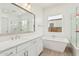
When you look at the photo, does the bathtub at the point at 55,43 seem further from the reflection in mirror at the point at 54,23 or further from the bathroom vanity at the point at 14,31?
the bathroom vanity at the point at 14,31

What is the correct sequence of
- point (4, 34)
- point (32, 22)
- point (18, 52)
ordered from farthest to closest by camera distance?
point (32, 22) → point (4, 34) → point (18, 52)

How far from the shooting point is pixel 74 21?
2.56 meters

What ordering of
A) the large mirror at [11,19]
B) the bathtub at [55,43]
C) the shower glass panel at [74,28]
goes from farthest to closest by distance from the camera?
1. the bathtub at [55,43]
2. the shower glass panel at [74,28]
3. the large mirror at [11,19]

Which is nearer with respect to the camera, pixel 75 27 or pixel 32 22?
pixel 75 27

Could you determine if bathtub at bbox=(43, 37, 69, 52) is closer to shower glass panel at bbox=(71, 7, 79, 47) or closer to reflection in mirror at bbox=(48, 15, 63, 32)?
shower glass panel at bbox=(71, 7, 79, 47)

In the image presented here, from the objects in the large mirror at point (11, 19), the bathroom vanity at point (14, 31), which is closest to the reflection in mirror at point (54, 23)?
the bathroom vanity at point (14, 31)

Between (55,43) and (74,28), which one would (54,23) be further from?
(55,43)

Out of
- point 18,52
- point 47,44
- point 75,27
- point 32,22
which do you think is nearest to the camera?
point 18,52

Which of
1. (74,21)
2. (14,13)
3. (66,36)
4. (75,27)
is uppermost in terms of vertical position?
(14,13)

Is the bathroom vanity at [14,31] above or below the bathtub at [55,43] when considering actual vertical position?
above

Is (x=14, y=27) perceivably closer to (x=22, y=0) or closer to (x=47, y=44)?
(x=47, y=44)

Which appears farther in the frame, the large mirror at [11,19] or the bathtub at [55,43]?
the bathtub at [55,43]

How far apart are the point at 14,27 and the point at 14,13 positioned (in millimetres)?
328

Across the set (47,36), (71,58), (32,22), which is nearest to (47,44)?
(47,36)
